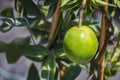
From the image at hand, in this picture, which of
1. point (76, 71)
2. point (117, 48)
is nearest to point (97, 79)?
point (76, 71)

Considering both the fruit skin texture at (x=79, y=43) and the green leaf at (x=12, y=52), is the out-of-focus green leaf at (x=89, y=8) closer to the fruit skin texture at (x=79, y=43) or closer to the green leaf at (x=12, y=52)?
the fruit skin texture at (x=79, y=43)

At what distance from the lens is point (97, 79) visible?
83 cm

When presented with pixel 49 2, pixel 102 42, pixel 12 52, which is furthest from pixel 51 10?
pixel 12 52

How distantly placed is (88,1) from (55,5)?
0.53 feet

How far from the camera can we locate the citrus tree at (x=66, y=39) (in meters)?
0.60

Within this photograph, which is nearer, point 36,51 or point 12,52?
point 36,51

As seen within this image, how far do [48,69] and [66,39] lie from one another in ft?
0.73

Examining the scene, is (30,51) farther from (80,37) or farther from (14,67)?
(14,67)

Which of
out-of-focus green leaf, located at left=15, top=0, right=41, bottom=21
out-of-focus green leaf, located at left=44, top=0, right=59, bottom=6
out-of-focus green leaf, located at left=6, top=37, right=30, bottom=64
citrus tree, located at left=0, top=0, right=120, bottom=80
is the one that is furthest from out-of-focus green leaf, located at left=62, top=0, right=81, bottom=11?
out-of-focus green leaf, located at left=6, top=37, right=30, bottom=64

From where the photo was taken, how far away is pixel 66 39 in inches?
23.8

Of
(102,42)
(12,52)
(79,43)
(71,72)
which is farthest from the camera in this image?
(12,52)

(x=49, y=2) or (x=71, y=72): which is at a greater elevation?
(x=49, y=2)

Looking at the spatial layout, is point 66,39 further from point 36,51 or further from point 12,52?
point 12,52

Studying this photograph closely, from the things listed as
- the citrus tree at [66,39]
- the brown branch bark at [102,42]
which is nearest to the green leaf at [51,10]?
the citrus tree at [66,39]
